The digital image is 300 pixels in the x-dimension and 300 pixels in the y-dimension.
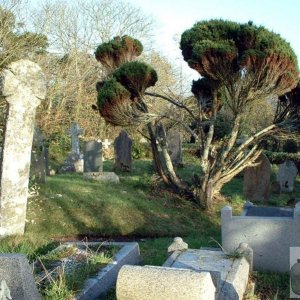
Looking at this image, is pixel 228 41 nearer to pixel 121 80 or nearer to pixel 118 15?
pixel 121 80

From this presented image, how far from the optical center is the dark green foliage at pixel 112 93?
11938 mm

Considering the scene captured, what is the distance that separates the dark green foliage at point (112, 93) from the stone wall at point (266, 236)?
16.7 feet

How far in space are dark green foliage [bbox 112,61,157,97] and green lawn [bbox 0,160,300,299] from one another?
2.75m

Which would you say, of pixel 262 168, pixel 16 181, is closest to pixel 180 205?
pixel 262 168

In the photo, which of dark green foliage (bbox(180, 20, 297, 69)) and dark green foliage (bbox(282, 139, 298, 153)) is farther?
dark green foliage (bbox(282, 139, 298, 153))

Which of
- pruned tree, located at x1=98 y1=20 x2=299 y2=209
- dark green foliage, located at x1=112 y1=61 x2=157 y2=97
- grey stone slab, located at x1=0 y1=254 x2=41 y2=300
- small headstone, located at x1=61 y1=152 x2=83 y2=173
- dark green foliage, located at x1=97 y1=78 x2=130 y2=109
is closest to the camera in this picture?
grey stone slab, located at x1=0 y1=254 x2=41 y2=300

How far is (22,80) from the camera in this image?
8.13m

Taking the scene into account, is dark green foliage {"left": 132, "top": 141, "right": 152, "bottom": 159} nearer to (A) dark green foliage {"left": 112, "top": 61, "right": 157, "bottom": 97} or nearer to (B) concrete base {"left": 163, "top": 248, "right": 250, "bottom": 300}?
(A) dark green foliage {"left": 112, "top": 61, "right": 157, "bottom": 97}

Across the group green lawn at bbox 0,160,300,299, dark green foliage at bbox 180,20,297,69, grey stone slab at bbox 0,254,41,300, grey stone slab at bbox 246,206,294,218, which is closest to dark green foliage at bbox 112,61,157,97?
dark green foliage at bbox 180,20,297,69

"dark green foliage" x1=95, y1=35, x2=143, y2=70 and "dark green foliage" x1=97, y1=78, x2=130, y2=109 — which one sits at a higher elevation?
"dark green foliage" x1=95, y1=35, x2=143, y2=70

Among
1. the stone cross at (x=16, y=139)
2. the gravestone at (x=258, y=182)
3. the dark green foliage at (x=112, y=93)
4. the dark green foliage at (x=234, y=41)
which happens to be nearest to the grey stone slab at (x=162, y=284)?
the stone cross at (x=16, y=139)

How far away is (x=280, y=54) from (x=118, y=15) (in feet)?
91.2

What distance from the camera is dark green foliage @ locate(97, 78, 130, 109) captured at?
1194 cm

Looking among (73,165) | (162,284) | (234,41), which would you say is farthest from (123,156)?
(162,284)
